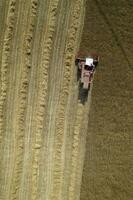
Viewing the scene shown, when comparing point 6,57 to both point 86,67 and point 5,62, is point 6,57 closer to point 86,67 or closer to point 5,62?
point 5,62

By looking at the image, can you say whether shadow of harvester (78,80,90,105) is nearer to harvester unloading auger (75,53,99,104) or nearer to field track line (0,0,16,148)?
harvester unloading auger (75,53,99,104)

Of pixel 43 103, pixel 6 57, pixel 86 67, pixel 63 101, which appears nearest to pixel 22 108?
pixel 43 103

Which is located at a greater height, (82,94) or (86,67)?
(86,67)

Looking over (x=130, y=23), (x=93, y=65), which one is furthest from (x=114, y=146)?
(x=130, y=23)

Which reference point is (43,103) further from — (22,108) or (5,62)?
(5,62)

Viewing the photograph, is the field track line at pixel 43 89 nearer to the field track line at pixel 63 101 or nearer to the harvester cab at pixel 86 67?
the field track line at pixel 63 101

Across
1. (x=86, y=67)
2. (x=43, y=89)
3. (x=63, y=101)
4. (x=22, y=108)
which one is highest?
(x=86, y=67)

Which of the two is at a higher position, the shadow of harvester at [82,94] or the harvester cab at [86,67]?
the harvester cab at [86,67]

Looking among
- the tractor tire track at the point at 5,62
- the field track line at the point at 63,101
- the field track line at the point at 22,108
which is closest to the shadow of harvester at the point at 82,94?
the field track line at the point at 63,101
